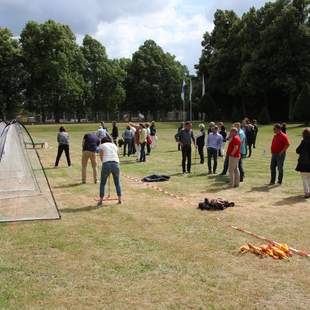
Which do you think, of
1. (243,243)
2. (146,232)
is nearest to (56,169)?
(146,232)

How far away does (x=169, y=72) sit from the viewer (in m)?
88.4

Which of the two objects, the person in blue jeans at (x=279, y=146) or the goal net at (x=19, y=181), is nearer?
the goal net at (x=19, y=181)

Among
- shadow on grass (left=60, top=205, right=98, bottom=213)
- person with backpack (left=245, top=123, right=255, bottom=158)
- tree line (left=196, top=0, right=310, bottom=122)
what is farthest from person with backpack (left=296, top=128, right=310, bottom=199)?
tree line (left=196, top=0, right=310, bottom=122)

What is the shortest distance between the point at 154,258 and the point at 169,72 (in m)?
82.9

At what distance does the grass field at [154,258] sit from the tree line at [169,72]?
38.7 metres

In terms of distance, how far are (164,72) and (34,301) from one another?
8462cm

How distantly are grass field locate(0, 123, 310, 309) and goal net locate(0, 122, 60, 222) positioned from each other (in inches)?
24.7

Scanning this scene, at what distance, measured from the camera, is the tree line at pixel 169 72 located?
5700 centimetres

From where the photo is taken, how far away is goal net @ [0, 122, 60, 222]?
10.8 meters

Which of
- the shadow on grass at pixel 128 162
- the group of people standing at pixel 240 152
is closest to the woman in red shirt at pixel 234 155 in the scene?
the group of people standing at pixel 240 152

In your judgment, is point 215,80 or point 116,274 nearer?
point 116,274

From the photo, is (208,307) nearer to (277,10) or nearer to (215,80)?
(277,10)

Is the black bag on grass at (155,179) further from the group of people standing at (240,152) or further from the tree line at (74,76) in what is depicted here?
the tree line at (74,76)

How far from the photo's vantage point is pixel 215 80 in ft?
219
